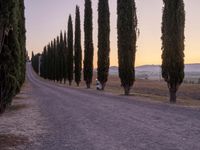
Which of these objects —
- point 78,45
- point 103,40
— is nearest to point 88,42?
point 103,40

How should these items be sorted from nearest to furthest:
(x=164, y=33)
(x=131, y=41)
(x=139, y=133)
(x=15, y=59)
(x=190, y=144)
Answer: (x=190, y=144) < (x=139, y=133) < (x=15, y=59) < (x=164, y=33) < (x=131, y=41)

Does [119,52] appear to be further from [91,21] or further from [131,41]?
[91,21]

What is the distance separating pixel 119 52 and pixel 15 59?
18702mm

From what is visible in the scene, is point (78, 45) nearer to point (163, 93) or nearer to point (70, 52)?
point (70, 52)

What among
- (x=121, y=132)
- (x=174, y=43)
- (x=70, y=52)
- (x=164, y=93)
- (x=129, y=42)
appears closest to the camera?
(x=121, y=132)

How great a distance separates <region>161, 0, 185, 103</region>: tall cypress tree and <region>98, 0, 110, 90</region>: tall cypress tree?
59.9 ft

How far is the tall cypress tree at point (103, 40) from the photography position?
4250 cm

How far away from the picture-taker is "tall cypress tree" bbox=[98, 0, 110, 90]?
139 ft

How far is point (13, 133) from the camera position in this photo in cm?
1168

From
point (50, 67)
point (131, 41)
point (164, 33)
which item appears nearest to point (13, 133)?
point (164, 33)

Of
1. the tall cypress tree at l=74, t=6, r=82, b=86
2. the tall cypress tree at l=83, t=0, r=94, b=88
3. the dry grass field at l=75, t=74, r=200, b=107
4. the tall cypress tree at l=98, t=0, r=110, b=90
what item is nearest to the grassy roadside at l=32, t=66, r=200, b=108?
the dry grass field at l=75, t=74, r=200, b=107

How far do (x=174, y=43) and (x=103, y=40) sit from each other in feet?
62.4

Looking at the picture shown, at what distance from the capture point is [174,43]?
78.7ft

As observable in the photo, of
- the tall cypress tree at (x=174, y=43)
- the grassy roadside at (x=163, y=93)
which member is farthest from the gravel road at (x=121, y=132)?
the tall cypress tree at (x=174, y=43)
